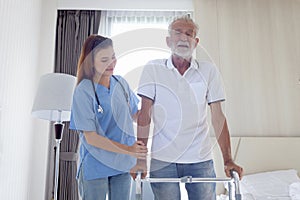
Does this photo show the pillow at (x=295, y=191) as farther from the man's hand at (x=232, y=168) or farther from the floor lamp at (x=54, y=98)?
the floor lamp at (x=54, y=98)

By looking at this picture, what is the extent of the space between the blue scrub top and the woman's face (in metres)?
0.08

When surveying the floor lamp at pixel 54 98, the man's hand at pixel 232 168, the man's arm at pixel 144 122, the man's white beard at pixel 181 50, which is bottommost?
the man's hand at pixel 232 168

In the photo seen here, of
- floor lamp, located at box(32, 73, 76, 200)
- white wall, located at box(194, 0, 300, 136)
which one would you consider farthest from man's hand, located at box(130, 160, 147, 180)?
white wall, located at box(194, 0, 300, 136)

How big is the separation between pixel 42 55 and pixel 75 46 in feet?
1.84

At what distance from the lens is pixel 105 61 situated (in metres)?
1.27

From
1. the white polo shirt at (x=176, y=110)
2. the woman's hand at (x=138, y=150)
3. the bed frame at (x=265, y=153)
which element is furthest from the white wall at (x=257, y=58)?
the woman's hand at (x=138, y=150)

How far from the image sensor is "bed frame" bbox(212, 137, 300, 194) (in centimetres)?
246

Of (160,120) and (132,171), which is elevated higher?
(160,120)

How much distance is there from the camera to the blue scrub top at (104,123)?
1.20 m

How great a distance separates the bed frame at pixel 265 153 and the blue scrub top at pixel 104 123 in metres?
1.47

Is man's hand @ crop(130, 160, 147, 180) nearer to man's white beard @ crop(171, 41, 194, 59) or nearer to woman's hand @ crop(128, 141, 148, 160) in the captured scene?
woman's hand @ crop(128, 141, 148, 160)

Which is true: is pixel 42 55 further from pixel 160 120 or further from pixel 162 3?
pixel 160 120

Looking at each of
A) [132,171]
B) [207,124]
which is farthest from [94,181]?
[207,124]

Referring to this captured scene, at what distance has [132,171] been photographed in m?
1.17
